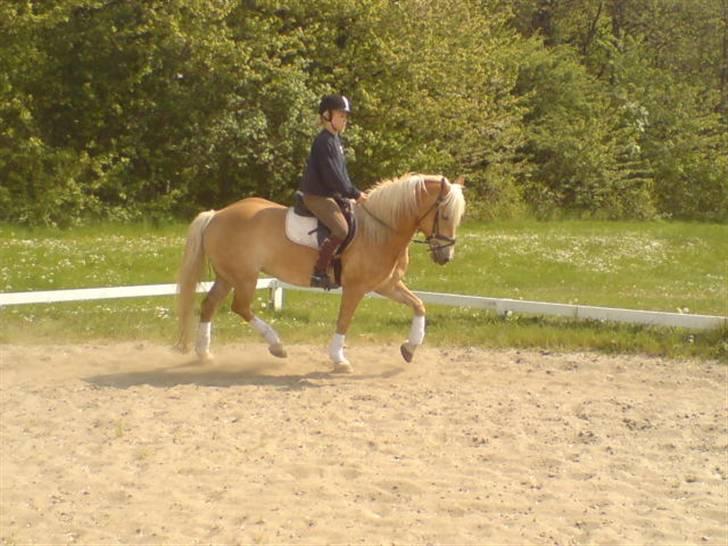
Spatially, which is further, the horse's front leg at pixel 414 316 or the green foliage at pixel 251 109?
the green foliage at pixel 251 109

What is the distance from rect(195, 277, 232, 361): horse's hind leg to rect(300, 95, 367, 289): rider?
3.69ft

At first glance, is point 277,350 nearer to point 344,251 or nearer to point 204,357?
point 204,357

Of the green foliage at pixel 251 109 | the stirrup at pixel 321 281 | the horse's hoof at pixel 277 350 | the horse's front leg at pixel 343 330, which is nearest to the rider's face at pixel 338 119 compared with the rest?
the stirrup at pixel 321 281

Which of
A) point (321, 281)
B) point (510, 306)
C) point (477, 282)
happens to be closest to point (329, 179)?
point (321, 281)

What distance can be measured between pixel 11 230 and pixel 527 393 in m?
14.0

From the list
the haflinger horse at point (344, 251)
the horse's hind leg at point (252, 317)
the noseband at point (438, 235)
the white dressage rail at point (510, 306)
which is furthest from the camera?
the white dressage rail at point (510, 306)

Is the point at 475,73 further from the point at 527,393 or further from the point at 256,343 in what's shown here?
the point at 527,393

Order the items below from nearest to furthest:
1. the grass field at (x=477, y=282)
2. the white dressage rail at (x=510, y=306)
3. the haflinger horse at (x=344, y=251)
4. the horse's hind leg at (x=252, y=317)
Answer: the haflinger horse at (x=344, y=251), the horse's hind leg at (x=252, y=317), the white dressage rail at (x=510, y=306), the grass field at (x=477, y=282)

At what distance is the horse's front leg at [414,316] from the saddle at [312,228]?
0.62 metres

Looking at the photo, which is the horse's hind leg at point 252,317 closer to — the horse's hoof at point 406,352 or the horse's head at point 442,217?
the horse's hoof at point 406,352

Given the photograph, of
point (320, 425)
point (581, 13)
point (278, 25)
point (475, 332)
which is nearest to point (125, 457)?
point (320, 425)

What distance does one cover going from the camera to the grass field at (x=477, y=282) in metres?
12.4

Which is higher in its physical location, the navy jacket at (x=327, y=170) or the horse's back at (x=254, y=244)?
the navy jacket at (x=327, y=170)

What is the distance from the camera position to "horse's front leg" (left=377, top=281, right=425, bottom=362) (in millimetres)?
10719
